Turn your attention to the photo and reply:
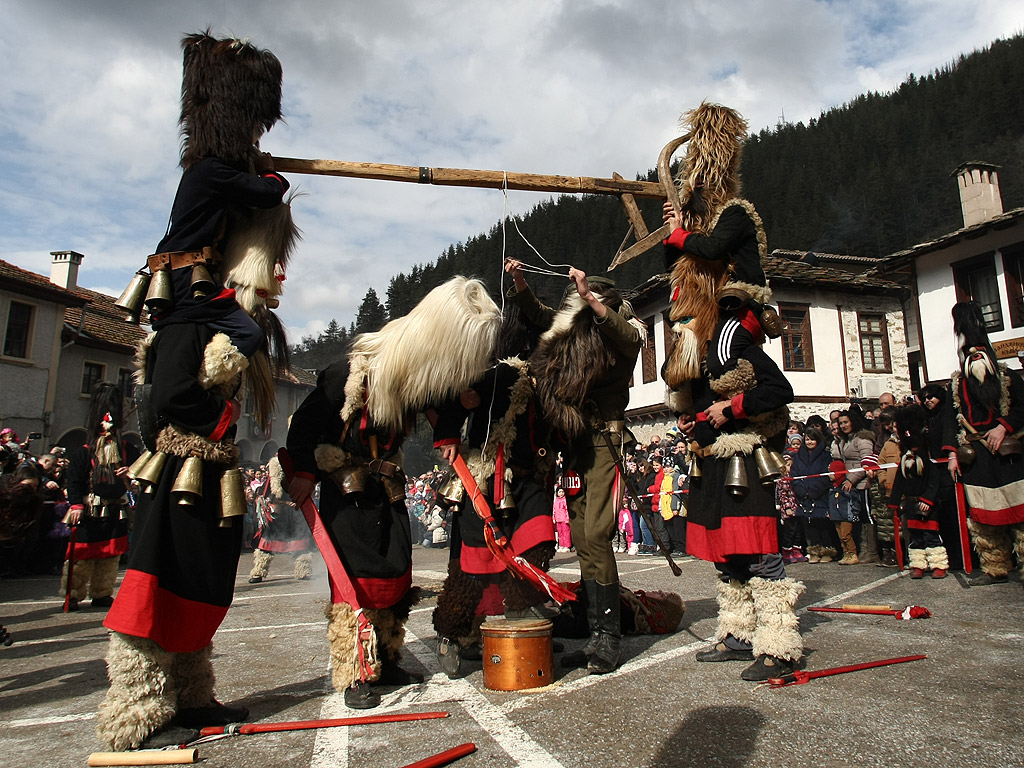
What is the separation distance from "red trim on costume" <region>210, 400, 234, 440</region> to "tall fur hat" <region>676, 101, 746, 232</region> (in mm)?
2946

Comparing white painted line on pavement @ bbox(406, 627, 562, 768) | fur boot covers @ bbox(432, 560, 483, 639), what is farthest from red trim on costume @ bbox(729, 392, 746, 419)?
white painted line on pavement @ bbox(406, 627, 562, 768)

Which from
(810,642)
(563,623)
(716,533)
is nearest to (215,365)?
(716,533)

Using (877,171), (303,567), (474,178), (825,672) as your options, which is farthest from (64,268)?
(877,171)

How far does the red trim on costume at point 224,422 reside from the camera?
10.0 ft

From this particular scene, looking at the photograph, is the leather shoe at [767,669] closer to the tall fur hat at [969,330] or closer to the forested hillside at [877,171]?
→ the tall fur hat at [969,330]

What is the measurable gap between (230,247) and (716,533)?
299 centimetres

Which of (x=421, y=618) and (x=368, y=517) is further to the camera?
(x=421, y=618)

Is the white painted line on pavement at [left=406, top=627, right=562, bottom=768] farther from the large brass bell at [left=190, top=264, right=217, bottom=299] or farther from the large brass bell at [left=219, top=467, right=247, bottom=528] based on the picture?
the large brass bell at [left=190, top=264, right=217, bottom=299]

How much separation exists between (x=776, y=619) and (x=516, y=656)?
1321mm

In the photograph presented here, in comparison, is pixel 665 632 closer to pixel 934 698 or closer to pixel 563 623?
pixel 563 623

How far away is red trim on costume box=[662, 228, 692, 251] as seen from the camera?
13.4 ft

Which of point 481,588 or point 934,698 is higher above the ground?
point 481,588

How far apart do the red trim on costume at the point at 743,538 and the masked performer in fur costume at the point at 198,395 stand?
2426mm

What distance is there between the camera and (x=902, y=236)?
4516 centimetres
